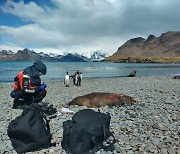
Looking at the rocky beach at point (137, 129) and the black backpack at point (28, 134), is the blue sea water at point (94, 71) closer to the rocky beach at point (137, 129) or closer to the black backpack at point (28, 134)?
the rocky beach at point (137, 129)

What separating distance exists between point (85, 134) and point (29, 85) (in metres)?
4.51

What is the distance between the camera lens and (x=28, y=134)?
6.39 m

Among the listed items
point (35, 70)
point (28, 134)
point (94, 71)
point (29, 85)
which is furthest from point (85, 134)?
point (94, 71)

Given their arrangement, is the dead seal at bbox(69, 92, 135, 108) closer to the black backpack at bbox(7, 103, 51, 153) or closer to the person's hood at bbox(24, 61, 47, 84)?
the person's hood at bbox(24, 61, 47, 84)

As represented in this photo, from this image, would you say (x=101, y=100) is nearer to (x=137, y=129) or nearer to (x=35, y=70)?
(x=35, y=70)

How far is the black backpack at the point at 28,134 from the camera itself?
6.42 meters

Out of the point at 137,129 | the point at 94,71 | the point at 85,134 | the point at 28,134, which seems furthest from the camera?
the point at 94,71

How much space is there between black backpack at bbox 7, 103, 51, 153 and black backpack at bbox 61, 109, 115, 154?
54 centimetres

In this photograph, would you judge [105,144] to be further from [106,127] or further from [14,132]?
[14,132]

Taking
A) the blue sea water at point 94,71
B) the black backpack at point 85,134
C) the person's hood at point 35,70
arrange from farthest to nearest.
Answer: the blue sea water at point 94,71
the person's hood at point 35,70
the black backpack at point 85,134

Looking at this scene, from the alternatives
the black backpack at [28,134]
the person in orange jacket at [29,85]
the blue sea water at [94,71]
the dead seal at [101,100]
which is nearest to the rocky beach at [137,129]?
the black backpack at [28,134]

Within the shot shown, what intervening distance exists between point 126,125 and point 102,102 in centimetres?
329

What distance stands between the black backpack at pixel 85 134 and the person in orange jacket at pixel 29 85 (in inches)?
145

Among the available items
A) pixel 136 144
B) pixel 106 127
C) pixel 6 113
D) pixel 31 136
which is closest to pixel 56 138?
pixel 31 136
